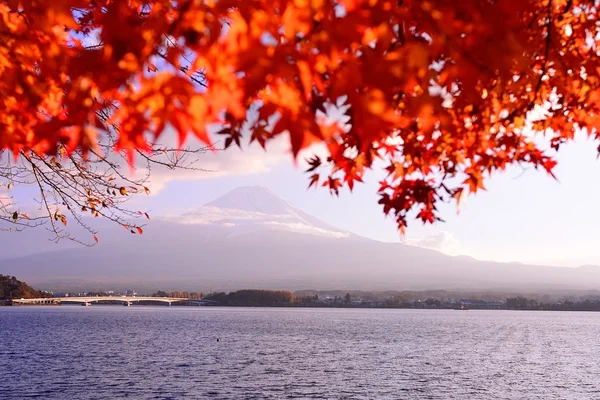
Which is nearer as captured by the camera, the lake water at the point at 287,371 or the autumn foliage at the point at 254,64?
the autumn foliage at the point at 254,64

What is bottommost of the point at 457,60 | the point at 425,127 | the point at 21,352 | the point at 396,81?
the point at 21,352

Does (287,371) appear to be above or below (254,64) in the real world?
A: below

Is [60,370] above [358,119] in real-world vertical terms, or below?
below

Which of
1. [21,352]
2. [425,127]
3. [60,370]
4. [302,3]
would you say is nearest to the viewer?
[302,3]

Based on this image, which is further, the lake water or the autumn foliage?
the lake water

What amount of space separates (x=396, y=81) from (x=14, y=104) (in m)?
3.21

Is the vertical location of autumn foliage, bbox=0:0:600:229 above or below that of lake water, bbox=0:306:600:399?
above

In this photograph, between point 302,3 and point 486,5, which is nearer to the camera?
point 302,3

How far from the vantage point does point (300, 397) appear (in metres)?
45.4

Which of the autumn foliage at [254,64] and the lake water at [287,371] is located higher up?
the autumn foliage at [254,64]

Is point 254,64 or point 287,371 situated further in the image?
point 287,371

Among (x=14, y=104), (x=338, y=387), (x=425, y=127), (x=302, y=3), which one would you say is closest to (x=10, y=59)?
(x=14, y=104)

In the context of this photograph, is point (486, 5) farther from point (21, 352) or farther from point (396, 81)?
point (21, 352)

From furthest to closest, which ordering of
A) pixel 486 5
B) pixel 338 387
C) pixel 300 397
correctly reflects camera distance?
pixel 338 387 → pixel 300 397 → pixel 486 5
